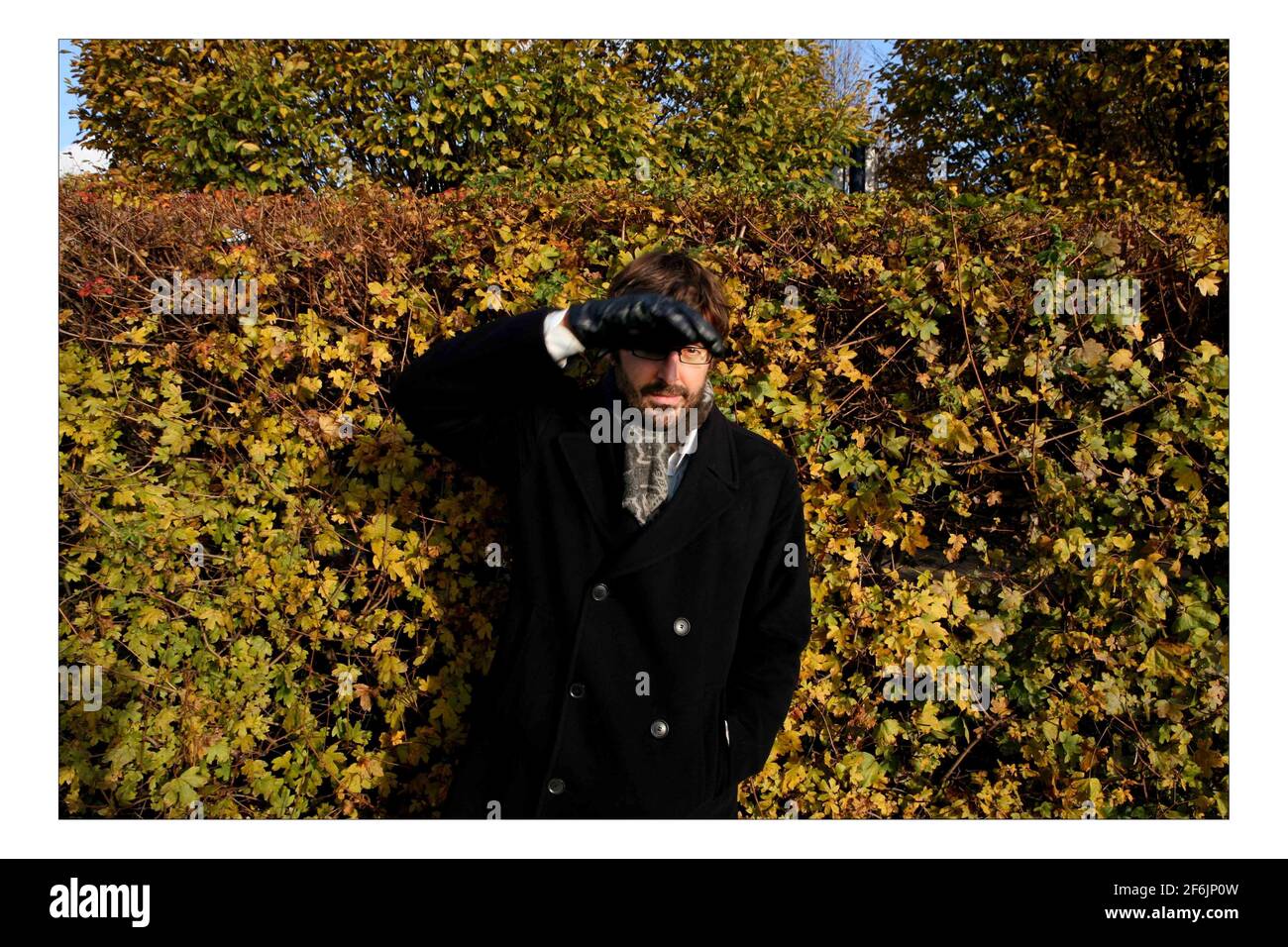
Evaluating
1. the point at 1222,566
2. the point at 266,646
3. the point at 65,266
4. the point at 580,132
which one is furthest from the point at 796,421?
the point at 580,132

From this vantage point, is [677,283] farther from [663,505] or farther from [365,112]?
[365,112]

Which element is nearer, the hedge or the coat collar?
the coat collar

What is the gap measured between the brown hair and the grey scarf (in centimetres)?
28

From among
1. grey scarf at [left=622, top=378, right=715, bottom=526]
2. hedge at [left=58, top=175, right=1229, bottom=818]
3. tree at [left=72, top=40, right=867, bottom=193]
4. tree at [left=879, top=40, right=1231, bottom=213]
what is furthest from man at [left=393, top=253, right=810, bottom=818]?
tree at [left=879, top=40, right=1231, bottom=213]

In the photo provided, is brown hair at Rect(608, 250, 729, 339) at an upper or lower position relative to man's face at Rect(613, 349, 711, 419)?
upper

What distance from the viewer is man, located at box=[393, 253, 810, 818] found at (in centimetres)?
195

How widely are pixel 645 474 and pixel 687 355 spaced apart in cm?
32

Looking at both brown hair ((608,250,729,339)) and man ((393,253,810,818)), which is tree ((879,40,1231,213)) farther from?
man ((393,253,810,818))

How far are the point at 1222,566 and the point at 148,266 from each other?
3.92 metres

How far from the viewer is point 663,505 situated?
201cm

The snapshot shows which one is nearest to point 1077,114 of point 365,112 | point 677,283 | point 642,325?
point 365,112

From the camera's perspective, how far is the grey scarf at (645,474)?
1999 millimetres

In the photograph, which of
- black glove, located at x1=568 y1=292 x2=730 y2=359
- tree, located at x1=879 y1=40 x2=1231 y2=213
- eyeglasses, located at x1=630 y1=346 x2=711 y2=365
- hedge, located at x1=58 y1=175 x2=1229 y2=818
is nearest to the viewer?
black glove, located at x1=568 y1=292 x2=730 y2=359

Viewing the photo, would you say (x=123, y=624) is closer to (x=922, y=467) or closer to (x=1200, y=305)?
(x=922, y=467)
